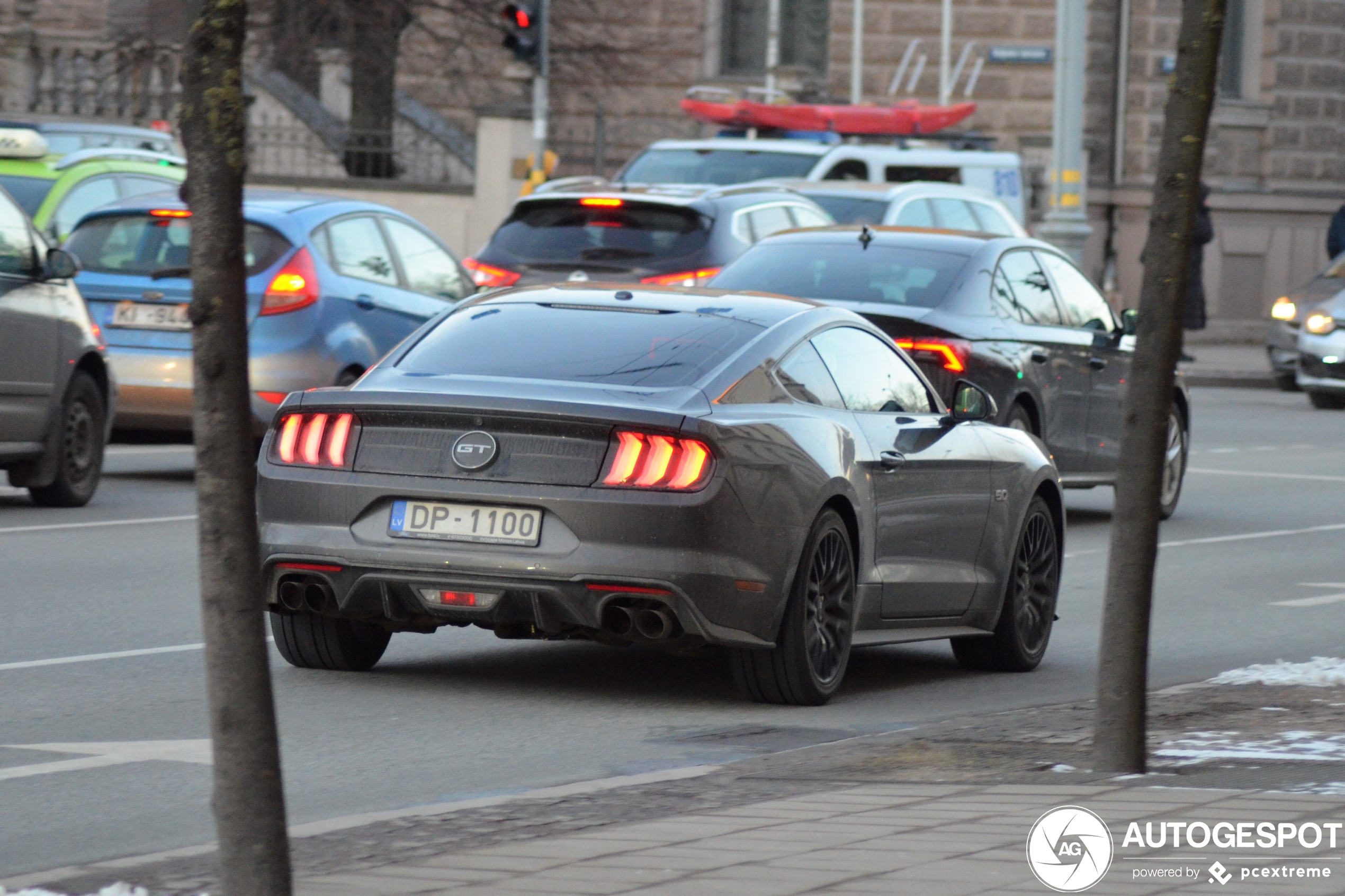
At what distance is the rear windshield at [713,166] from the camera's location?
942 inches

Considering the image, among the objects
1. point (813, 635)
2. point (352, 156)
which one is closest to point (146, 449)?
point (813, 635)

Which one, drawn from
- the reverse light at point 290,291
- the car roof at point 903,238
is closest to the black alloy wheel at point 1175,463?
the car roof at point 903,238

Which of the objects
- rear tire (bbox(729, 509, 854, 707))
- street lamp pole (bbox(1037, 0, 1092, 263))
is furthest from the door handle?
street lamp pole (bbox(1037, 0, 1092, 263))

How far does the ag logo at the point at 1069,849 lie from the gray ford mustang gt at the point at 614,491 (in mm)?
2084

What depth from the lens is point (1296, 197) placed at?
133ft

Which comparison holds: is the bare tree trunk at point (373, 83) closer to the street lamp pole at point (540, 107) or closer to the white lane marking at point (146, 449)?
the street lamp pole at point (540, 107)

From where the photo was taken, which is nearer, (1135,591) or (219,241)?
(219,241)

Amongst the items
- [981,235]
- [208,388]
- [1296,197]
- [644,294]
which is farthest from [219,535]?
[1296,197]

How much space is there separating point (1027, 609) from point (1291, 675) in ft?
3.87

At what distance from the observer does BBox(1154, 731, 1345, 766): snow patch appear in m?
7.00

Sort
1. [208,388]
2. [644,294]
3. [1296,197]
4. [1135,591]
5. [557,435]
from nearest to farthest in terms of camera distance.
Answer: [208,388]
[1135,591]
[557,435]
[644,294]
[1296,197]

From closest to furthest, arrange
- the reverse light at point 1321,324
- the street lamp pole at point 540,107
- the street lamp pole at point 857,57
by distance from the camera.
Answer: the reverse light at point 1321,324 < the street lamp pole at point 540,107 < the street lamp pole at point 857,57

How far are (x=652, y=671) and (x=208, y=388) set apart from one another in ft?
15.4

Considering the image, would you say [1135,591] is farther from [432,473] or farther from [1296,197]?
[1296,197]
